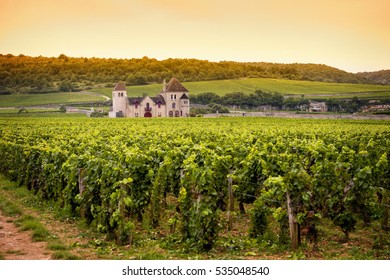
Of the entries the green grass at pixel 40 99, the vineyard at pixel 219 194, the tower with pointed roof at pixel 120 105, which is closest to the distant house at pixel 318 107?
the green grass at pixel 40 99

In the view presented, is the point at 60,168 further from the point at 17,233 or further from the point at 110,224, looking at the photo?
the point at 110,224

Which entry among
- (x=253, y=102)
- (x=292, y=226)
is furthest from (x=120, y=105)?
(x=292, y=226)

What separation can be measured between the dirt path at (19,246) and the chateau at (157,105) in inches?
2259

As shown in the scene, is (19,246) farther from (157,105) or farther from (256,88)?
(157,105)

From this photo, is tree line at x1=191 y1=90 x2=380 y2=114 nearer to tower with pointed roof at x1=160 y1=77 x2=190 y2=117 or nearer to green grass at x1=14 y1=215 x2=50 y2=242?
tower with pointed roof at x1=160 y1=77 x2=190 y2=117

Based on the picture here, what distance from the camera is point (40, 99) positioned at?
3528cm

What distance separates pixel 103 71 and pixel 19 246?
23.6 meters

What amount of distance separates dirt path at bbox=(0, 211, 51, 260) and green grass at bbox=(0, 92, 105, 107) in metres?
14.0

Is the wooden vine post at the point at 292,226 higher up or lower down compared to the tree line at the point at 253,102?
lower down

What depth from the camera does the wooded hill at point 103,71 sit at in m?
17.1

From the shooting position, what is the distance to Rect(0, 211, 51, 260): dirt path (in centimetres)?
753

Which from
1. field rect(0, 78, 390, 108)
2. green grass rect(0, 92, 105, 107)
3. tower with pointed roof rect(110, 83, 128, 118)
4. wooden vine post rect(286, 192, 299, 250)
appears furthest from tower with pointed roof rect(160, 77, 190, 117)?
wooden vine post rect(286, 192, 299, 250)

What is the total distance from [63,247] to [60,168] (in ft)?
13.4

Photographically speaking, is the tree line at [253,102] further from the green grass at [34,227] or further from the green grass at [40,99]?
the green grass at [34,227]
